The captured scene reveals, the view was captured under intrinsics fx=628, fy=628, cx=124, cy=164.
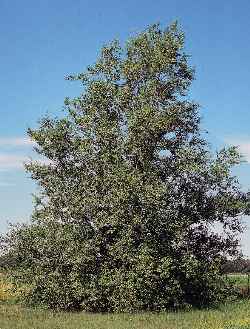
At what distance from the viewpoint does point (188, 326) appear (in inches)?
1233

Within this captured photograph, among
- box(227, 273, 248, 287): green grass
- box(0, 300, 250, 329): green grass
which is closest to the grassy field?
box(0, 300, 250, 329): green grass

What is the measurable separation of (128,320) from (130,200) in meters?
8.01

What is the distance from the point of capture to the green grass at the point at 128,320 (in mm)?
31000

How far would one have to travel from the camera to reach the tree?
40.1 metres

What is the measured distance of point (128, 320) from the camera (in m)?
35.1

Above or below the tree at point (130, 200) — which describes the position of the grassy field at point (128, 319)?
below

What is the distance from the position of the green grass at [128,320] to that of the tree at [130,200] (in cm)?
237

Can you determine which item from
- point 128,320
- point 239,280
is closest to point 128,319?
point 128,320

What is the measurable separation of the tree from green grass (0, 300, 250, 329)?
2.37 metres

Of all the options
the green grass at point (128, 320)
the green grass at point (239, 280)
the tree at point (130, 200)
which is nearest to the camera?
the green grass at point (128, 320)

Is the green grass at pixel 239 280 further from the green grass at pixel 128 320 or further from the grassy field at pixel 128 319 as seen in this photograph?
the green grass at pixel 128 320

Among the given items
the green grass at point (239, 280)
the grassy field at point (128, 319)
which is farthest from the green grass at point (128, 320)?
the green grass at point (239, 280)

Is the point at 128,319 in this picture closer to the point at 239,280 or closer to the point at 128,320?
the point at 128,320

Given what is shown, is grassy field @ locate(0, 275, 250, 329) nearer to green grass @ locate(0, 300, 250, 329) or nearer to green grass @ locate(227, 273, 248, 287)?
green grass @ locate(0, 300, 250, 329)
